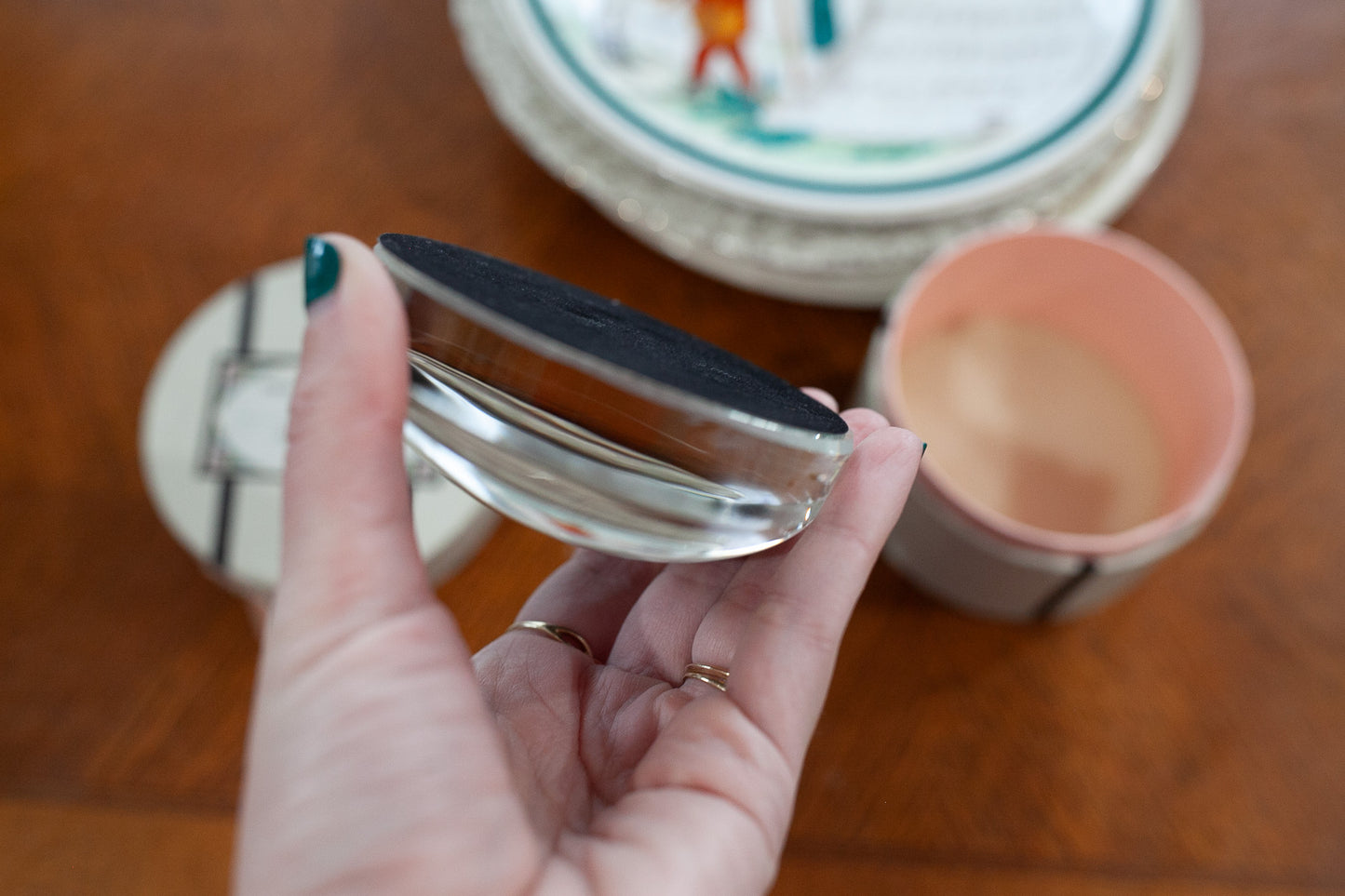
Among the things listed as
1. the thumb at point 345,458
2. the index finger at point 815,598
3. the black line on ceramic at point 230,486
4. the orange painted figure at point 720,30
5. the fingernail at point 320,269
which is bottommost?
the black line on ceramic at point 230,486

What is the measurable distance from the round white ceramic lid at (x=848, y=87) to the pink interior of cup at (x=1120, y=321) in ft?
0.10

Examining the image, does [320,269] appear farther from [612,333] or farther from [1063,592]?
[1063,592]

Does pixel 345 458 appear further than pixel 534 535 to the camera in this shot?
No

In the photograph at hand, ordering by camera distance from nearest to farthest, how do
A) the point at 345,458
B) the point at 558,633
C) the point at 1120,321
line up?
the point at 345,458 → the point at 558,633 → the point at 1120,321

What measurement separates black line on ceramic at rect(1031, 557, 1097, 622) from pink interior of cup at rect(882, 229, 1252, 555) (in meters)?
0.02

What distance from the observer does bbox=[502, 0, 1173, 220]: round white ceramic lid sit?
34 cm

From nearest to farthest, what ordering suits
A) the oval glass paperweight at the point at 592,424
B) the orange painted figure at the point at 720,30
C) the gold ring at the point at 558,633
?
the oval glass paperweight at the point at 592,424 → the gold ring at the point at 558,633 → the orange painted figure at the point at 720,30

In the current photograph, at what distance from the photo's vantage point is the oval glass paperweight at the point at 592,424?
156mm

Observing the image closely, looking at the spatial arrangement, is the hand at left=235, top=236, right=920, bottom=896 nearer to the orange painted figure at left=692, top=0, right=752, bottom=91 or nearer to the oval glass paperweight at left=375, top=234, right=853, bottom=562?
the oval glass paperweight at left=375, top=234, right=853, bottom=562

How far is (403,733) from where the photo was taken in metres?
0.17

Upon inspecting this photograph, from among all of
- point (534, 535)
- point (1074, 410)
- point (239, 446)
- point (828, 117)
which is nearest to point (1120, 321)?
point (1074, 410)

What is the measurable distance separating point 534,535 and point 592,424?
186 mm

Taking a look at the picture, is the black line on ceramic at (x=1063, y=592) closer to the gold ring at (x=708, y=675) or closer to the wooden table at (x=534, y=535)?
the wooden table at (x=534, y=535)

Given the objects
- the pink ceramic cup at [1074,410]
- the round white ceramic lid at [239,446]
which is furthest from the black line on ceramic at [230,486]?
the pink ceramic cup at [1074,410]
